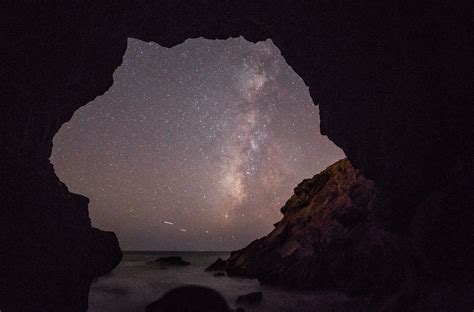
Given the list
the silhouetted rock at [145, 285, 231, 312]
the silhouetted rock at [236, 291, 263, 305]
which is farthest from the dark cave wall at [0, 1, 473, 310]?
the silhouetted rock at [236, 291, 263, 305]

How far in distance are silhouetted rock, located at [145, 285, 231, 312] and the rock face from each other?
11.1 m

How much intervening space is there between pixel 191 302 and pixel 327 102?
35.7ft

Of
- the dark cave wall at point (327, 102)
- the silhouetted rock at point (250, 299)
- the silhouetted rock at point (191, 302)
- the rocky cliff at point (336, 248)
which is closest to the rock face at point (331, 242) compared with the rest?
the rocky cliff at point (336, 248)

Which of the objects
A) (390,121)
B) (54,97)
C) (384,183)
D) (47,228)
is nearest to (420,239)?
(384,183)

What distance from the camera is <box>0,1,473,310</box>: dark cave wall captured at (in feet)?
27.3

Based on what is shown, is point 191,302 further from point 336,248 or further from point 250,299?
point 336,248

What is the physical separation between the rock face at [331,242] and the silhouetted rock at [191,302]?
11.1 meters

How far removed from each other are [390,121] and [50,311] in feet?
39.8

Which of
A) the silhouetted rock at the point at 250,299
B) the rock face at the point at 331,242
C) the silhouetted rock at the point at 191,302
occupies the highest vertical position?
the rock face at the point at 331,242

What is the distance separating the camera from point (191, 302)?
1458 centimetres

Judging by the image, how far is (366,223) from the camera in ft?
80.9

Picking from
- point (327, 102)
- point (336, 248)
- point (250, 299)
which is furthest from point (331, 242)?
point (327, 102)

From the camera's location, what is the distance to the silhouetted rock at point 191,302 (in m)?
14.3

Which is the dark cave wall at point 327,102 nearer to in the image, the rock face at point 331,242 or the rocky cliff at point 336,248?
the rocky cliff at point 336,248
